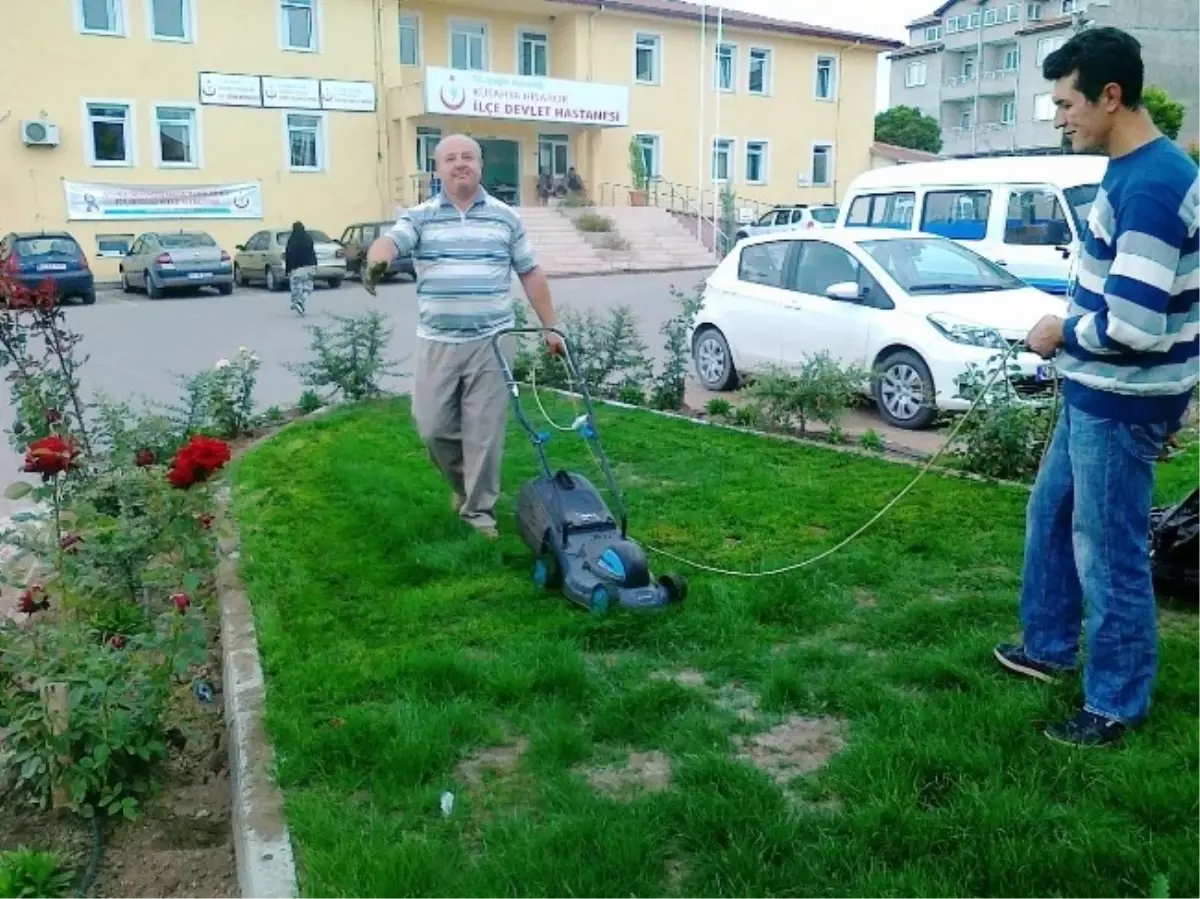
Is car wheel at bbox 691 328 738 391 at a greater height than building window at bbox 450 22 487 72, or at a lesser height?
lesser

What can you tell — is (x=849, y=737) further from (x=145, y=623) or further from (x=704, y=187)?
(x=704, y=187)

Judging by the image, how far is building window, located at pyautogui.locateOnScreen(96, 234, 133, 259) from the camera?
98.6 ft

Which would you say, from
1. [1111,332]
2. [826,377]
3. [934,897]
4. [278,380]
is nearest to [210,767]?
[934,897]

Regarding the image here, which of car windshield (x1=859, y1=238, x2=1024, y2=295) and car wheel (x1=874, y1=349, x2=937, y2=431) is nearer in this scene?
car wheel (x1=874, y1=349, x2=937, y2=431)

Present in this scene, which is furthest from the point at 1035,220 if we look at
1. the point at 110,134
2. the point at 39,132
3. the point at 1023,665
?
the point at 110,134

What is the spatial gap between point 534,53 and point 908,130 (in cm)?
3287

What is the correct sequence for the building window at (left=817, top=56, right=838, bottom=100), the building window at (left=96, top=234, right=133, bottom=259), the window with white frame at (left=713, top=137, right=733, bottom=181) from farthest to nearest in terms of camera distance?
the building window at (left=817, top=56, right=838, bottom=100)
the window with white frame at (left=713, top=137, right=733, bottom=181)
the building window at (left=96, top=234, right=133, bottom=259)

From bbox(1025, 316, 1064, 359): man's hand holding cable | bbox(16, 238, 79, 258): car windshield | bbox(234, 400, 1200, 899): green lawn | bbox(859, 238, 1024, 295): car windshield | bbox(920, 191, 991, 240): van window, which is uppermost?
bbox(920, 191, 991, 240): van window

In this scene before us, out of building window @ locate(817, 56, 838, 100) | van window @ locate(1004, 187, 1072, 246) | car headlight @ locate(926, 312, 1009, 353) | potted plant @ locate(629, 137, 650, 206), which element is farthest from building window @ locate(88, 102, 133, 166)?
car headlight @ locate(926, 312, 1009, 353)

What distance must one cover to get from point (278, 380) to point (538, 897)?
10622mm

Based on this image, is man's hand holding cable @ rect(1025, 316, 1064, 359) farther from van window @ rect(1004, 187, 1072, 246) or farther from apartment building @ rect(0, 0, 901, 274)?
apartment building @ rect(0, 0, 901, 274)

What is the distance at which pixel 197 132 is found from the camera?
31547 mm

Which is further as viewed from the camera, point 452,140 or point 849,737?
point 452,140

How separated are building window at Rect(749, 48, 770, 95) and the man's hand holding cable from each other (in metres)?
40.2
